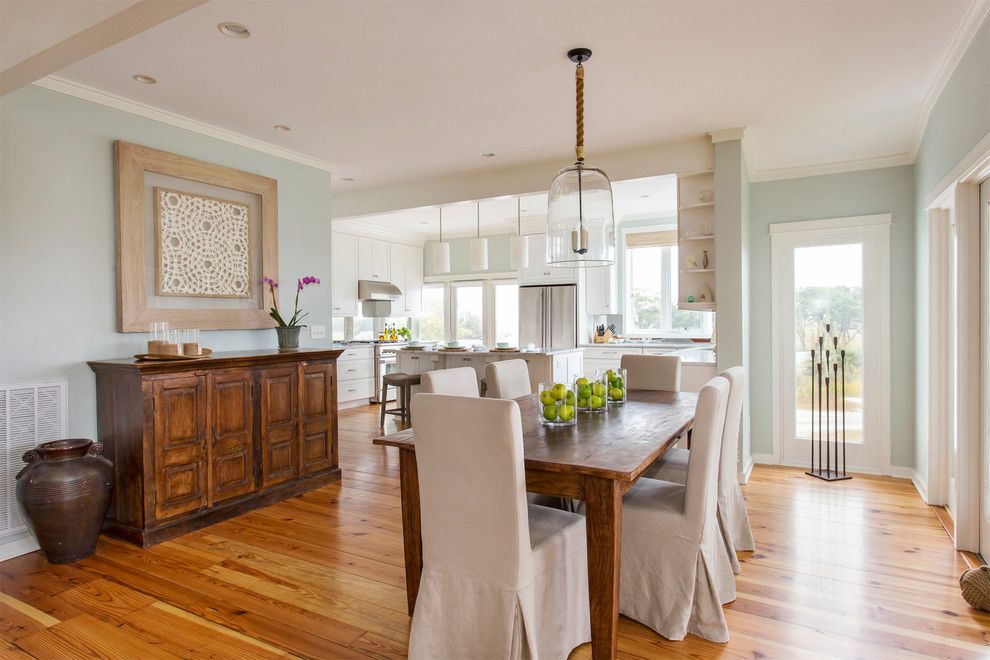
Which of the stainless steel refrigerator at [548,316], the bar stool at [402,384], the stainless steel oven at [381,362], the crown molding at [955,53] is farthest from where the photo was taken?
Result: the stainless steel oven at [381,362]

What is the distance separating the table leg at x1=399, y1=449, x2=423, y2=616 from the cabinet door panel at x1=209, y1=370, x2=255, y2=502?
5.64ft

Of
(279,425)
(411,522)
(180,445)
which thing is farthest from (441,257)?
(411,522)

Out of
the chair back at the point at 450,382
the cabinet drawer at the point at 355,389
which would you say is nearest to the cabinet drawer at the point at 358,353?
the cabinet drawer at the point at 355,389

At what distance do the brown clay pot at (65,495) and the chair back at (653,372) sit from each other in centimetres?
305

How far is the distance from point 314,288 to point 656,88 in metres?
2.97

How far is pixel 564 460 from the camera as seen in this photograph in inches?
73.7

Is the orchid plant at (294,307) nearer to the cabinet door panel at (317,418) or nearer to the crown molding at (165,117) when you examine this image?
the cabinet door panel at (317,418)

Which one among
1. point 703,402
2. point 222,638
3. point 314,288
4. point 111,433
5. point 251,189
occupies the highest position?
point 251,189

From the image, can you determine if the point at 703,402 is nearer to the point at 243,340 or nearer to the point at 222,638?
the point at 222,638

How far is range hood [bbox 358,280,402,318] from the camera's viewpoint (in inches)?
314

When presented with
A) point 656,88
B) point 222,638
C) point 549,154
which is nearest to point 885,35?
point 656,88

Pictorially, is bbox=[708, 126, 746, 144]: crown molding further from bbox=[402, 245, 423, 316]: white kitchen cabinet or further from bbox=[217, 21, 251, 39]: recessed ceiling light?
bbox=[402, 245, 423, 316]: white kitchen cabinet

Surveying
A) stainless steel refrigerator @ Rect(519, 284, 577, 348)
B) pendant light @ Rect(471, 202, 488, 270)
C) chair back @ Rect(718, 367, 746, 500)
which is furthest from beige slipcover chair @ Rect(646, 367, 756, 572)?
stainless steel refrigerator @ Rect(519, 284, 577, 348)

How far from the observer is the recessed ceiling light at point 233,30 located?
2508 millimetres
